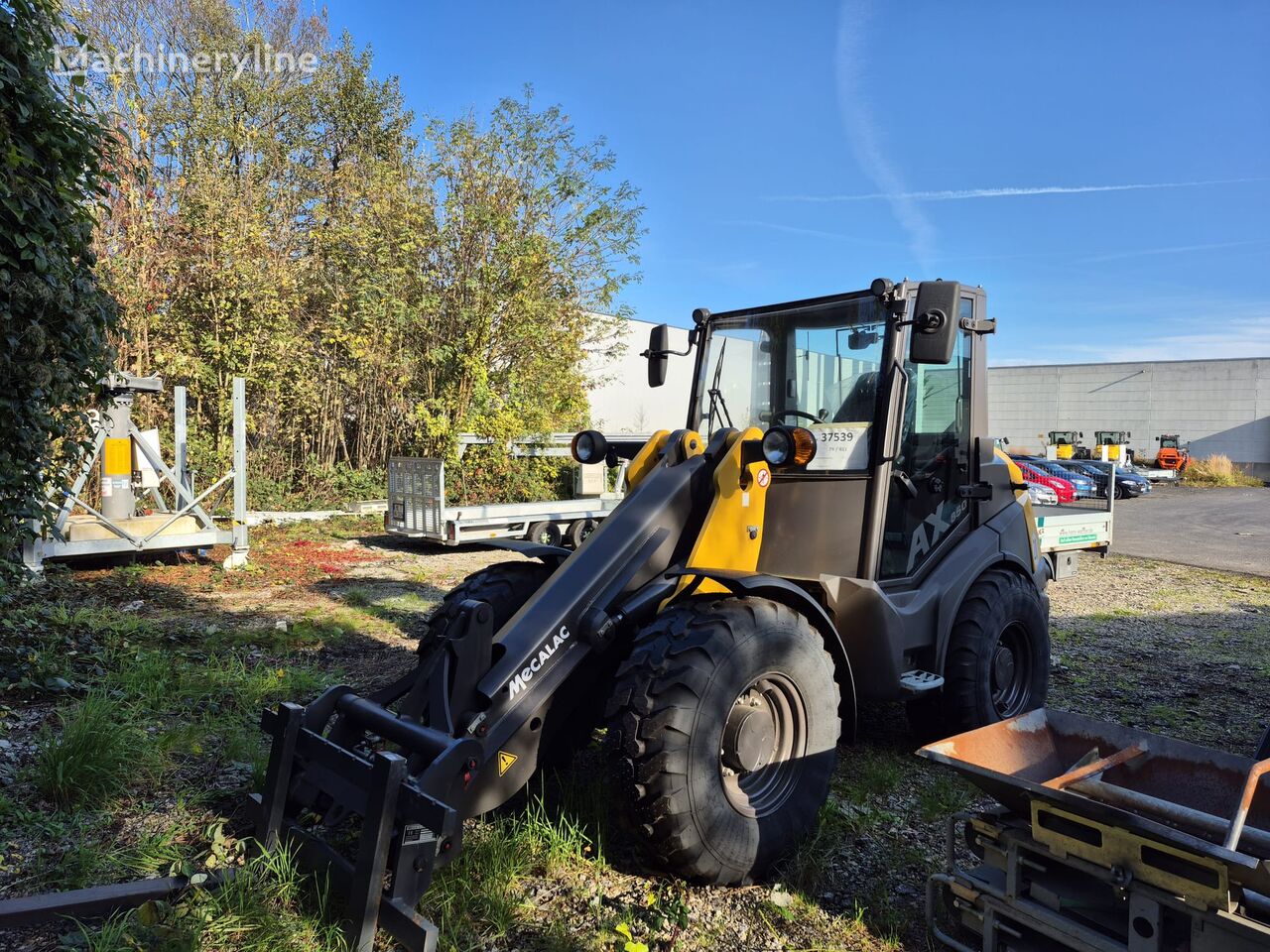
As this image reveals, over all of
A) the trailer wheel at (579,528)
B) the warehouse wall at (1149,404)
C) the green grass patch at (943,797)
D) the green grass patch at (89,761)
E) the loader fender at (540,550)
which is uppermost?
the warehouse wall at (1149,404)

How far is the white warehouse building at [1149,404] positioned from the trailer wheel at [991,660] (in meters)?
46.5

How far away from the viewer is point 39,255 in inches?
158

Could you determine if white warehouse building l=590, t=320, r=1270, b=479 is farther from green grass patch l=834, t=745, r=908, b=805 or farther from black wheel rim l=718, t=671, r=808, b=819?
black wheel rim l=718, t=671, r=808, b=819

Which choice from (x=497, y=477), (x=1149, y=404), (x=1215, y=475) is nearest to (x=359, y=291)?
(x=497, y=477)

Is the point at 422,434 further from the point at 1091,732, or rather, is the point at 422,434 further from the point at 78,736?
the point at 1091,732

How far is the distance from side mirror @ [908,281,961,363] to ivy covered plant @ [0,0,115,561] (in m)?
4.07

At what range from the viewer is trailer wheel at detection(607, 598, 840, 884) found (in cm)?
281

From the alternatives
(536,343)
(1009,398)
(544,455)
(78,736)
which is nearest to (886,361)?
(78,736)

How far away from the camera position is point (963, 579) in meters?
4.42

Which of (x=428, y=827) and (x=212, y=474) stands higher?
(x=212, y=474)

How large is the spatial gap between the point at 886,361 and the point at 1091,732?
6.13ft

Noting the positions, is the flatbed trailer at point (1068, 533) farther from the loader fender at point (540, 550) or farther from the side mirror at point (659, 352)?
the loader fender at point (540, 550)

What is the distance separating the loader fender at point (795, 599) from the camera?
10.5 ft

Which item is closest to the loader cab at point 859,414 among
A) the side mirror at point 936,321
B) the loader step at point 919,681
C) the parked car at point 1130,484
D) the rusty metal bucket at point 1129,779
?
the side mirror at point 936,321
